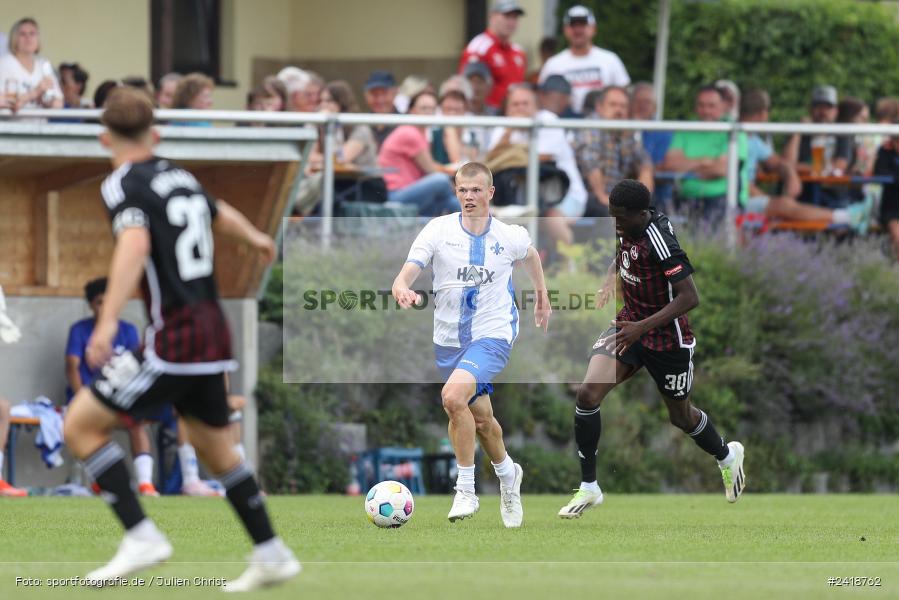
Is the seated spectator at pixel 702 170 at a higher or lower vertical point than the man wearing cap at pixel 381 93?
lower

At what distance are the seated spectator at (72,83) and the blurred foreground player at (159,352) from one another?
34.9 ft

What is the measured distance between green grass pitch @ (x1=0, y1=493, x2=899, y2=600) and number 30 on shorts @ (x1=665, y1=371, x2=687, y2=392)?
0.97 m

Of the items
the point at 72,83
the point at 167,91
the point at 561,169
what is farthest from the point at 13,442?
the point at 561,169

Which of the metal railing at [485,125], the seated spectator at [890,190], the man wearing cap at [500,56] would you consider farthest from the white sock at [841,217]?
the man wearing cap at [500,56]

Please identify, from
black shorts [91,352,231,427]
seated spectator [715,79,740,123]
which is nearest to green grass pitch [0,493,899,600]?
black shorts [91,352,231,427]

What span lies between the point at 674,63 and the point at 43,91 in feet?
38.9

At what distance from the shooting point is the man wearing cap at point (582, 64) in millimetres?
20344

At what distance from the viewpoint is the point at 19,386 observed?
17.1m

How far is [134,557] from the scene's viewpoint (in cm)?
766

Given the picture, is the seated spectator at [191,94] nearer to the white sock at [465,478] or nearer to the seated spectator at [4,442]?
the seated spectator at [4,442]

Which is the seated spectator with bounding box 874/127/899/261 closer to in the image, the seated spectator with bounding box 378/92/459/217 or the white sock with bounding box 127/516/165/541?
the seated spectator with bounding box 378/92/459/217

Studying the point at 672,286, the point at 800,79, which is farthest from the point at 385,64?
the point at 672,286

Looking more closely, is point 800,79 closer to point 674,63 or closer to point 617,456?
point 674,63

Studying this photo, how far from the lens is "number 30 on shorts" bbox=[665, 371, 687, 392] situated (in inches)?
495
